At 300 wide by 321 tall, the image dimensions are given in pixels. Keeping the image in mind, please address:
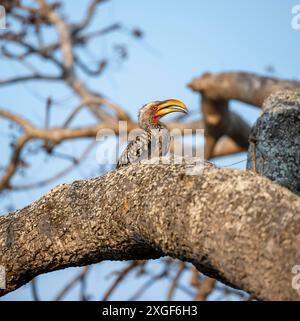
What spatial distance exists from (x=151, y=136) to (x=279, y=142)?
176cm

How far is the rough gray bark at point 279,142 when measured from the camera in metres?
4.02

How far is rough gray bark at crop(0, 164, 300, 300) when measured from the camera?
102 inches

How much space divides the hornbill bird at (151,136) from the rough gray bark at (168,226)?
5.95ft

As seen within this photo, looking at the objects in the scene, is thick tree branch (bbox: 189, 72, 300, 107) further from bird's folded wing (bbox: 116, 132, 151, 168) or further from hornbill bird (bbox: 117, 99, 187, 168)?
bird's folded wing (bbox: 116, 132, 151, 168)

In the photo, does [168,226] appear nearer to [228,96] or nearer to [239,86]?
[239,86]

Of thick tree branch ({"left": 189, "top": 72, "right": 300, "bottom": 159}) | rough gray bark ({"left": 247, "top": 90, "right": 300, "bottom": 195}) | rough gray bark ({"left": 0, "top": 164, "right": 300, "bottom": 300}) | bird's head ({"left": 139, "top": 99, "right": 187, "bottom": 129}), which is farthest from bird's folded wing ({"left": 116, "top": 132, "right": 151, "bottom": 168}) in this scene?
thick tree branch ({"left": 189, "top": 72, "right": 300, "bottom": 159})

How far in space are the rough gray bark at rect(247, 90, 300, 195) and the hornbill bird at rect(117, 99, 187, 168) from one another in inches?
49.0

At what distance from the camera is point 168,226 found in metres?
2.97

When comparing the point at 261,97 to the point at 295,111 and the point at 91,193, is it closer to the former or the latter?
the point at 295,111

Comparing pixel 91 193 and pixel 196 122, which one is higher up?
pixel 91 193
